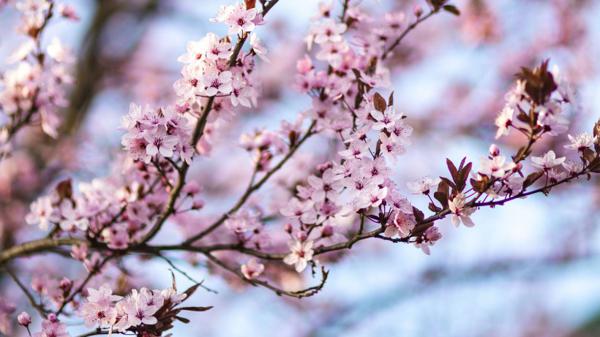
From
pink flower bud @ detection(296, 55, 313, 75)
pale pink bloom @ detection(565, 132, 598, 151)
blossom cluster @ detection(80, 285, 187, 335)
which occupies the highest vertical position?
pink flower bud @ detection(296, 55, 313, 75)

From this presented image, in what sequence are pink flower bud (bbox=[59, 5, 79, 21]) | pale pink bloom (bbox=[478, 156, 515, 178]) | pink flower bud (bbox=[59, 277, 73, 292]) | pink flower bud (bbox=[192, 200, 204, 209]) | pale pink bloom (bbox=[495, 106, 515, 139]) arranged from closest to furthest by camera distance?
pale pink bloom (bbox=[478, 156, 515, 178])
pale pink bloom (bbox=[495, 106, 515, 139])
pink flower bud (bbox=[59, 277, 73, 292])
pink flower bud (bbox=[192, 200, 204, 209])
pink flower bud (bbox=[59, 5, 79, 21])

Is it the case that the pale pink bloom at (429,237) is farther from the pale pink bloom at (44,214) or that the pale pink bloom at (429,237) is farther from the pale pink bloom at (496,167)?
the pale pink bloom at (44,214)

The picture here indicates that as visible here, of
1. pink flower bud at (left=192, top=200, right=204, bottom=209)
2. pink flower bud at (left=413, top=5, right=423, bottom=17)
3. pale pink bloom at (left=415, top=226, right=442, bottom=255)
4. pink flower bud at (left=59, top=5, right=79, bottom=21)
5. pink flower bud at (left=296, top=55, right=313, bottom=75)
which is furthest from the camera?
pink flower bud at (left=59, top=5, right=79, bottom=21)

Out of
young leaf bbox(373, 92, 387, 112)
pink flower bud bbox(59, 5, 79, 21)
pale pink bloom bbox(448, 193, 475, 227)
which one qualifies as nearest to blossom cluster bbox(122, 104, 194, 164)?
young leaf bbox(373, 92, 387, 112)

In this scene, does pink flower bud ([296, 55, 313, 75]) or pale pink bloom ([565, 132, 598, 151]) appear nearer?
pale pink bloom ([565, 132, 598, 151])

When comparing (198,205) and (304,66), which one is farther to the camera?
(198,205)

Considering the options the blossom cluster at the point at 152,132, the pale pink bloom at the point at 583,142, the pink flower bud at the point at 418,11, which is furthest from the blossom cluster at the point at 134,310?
the pink flower bud at the point at 418,11

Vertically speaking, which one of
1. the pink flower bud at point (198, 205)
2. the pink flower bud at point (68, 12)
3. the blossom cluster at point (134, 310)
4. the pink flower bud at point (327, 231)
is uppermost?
the pink flower bud at point (68, 12)

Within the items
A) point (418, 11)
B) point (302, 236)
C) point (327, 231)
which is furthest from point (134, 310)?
point (418, 11)

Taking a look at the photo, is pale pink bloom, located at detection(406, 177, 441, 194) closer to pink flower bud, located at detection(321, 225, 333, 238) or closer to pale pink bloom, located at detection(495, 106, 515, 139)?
pale pink bloom, located at detection(495, 106, 515, 139)

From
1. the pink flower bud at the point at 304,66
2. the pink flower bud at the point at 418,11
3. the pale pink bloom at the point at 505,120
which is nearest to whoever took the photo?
the pale pink bloom at the point at 505,120

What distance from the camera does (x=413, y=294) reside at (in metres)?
7.59

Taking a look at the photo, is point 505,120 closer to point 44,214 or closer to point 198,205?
point 198,205

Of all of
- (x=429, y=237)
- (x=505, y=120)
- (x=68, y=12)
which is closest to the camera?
(x=429, y=237)
